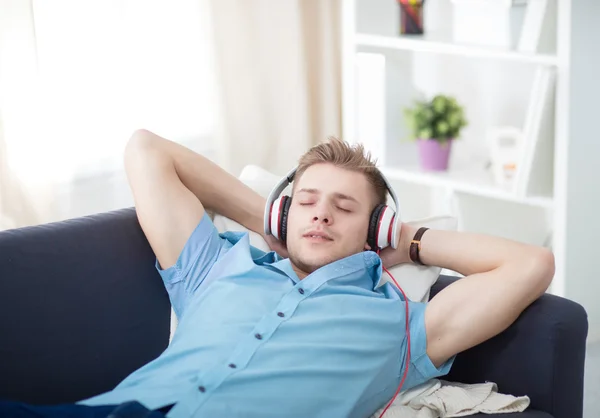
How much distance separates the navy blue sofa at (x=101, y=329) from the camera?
6.10 feet

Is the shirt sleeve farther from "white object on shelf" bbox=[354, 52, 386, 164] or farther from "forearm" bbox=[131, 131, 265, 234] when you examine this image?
"white object on shelf" bbox=[354, 52, 386, 164]

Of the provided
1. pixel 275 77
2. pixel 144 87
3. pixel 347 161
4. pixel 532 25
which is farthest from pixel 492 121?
pixel 347 161

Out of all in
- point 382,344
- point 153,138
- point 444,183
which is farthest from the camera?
point 444,183

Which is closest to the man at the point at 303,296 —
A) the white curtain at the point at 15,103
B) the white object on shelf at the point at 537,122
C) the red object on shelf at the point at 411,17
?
the white curtain at the point at 15,103

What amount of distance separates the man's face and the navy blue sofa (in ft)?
1.19

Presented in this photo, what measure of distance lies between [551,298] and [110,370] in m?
0.98

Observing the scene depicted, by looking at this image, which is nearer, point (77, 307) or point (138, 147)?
point (77, 307)

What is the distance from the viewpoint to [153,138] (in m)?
2.14

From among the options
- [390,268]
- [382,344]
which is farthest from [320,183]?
[382,344]

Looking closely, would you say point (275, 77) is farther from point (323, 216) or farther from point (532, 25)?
point (323, 216)

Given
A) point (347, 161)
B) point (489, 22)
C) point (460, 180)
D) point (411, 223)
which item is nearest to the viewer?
point (347, 161)

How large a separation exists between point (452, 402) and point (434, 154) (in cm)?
157

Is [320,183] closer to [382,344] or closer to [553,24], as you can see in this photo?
[382,344]

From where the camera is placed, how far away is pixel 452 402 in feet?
6.01
